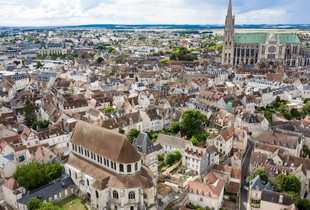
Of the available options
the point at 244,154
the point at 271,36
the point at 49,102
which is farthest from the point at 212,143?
the point at 271,36

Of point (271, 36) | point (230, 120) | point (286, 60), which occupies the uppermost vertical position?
point (271, 36)

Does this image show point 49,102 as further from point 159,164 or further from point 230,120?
point 230,120

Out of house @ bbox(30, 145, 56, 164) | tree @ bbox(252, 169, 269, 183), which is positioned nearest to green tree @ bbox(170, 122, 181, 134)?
tree @ bbox(252, 169, 269, 183)

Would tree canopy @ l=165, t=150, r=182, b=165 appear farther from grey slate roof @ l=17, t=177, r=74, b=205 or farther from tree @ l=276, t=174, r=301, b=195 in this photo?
tree @ l=276, t=174, r=301, b=195

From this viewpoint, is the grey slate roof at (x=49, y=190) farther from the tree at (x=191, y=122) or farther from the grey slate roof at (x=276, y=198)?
the grey slate roof at (x=276, y=198)

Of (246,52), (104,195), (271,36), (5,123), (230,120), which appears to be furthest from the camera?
(246,52)

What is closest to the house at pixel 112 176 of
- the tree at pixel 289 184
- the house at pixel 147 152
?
the house at pixel 147 152
